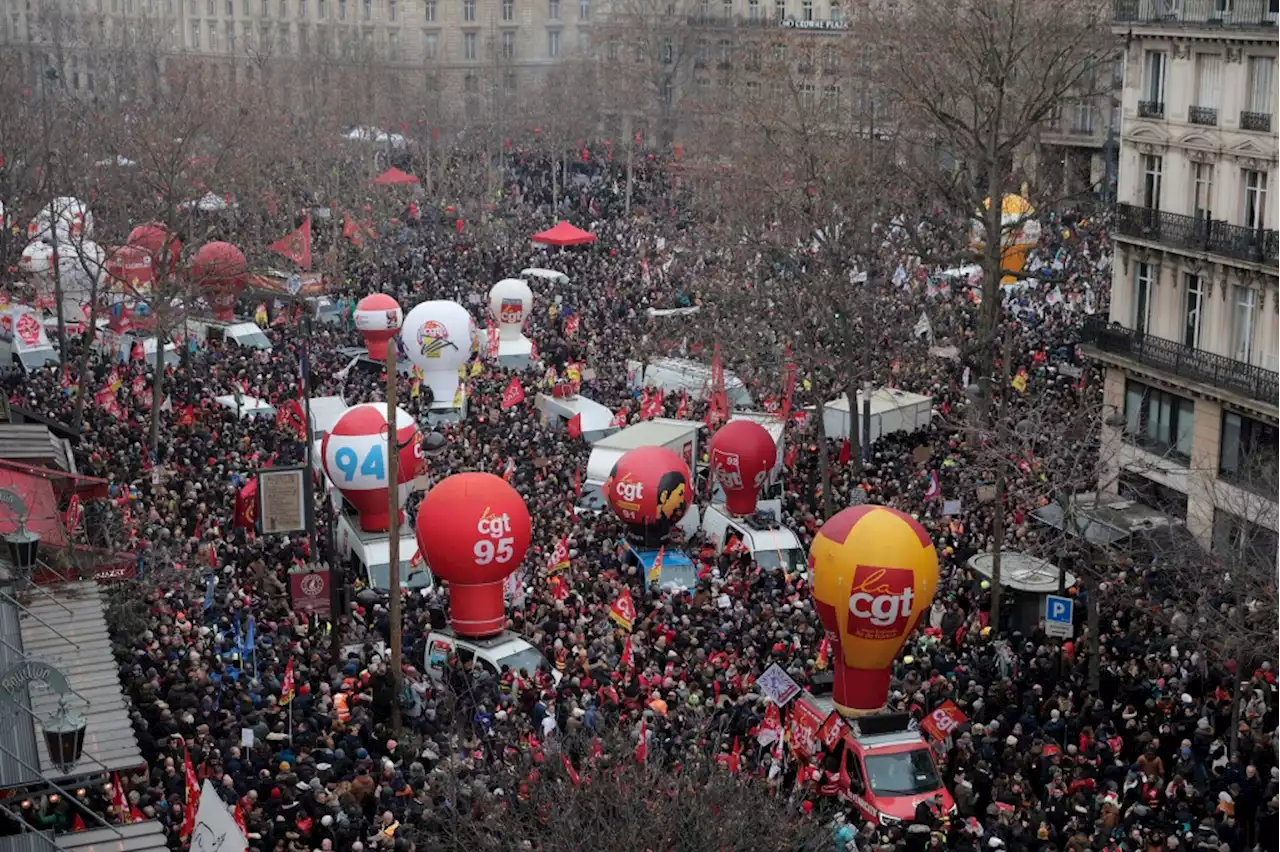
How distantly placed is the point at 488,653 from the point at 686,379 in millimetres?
17027

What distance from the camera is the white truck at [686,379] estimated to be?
141ft

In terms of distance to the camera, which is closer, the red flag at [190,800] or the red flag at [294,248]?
the red flag at [190,800]

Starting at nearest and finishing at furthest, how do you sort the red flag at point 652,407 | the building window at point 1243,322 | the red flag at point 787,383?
the building window at point 1243,322 < the red flag at point 787,383 < the red flag at point 652,407

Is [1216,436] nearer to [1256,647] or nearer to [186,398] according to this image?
[1256,647]

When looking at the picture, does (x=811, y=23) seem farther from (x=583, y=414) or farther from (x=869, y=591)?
(x=869, y=591)

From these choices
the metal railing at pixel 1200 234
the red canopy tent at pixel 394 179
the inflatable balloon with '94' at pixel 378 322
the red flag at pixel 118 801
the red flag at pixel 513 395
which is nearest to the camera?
the red flag at pixel 118 801

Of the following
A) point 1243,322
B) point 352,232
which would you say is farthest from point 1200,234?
point 352,232

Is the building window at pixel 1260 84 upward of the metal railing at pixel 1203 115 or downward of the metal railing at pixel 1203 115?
upward

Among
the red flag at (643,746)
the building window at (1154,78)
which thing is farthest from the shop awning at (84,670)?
the building window at (1154,78)

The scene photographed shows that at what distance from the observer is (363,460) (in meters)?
32.2

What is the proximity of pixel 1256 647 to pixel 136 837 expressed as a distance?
45.4 feet

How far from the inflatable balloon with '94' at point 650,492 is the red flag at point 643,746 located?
9.85 meters

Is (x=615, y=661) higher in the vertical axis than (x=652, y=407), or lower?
lower

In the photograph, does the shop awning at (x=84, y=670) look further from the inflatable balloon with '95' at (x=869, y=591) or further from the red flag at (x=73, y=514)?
the inflatable balloon with '95' at (x=869, y=591)
